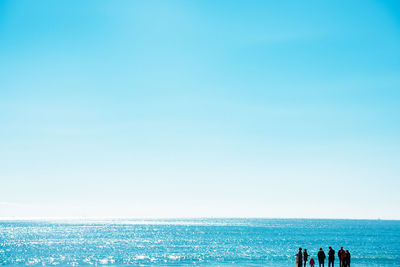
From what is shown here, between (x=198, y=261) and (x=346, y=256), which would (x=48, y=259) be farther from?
(x=346, y=256)

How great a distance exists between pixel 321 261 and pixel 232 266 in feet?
37.6

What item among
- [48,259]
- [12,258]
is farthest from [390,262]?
[12,258]

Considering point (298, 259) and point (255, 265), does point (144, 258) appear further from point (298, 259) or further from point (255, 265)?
point (298, 259)

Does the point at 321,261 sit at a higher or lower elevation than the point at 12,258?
higher

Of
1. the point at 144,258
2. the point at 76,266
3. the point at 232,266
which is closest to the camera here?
the point at 232,266

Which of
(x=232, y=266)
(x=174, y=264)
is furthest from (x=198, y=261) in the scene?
(x=232, y=266)

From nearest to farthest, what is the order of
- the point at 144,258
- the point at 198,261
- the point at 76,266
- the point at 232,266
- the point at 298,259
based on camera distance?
the point at 298,259 < the point at 232,266 < the point at 76,266 < the point at 198,261 < the point at 144,258

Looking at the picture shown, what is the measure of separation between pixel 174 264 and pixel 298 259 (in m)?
16.3

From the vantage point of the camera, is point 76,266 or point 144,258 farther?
point 144,258

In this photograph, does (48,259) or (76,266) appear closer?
(76,266)

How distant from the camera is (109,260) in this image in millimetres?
40031

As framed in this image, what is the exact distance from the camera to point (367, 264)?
35.8m

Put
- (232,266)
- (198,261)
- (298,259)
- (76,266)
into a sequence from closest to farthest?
(298,259), (232,266), (76,266), (198,261)

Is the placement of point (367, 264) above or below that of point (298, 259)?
below
